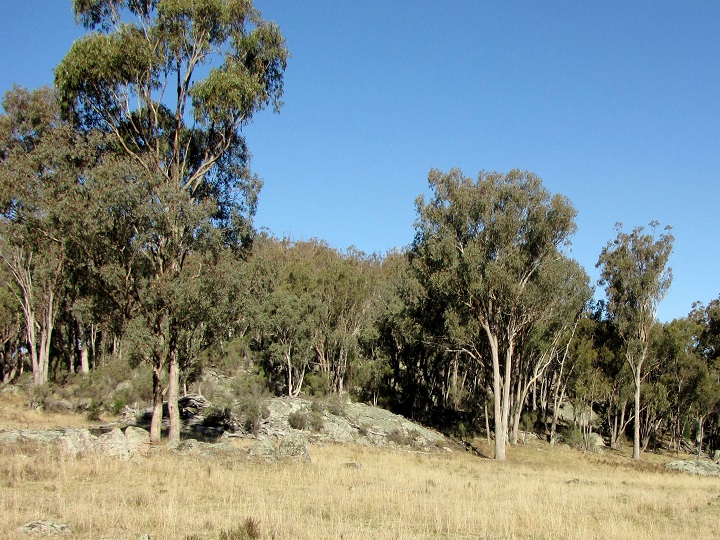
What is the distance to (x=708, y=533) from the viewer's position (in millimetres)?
12062

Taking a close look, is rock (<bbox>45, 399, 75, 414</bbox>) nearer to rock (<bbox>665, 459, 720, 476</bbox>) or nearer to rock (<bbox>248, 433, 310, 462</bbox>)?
rock (<bbox>248, 433, 310, 462</bbox>)

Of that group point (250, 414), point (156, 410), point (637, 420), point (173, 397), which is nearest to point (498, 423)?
point (250, 414)

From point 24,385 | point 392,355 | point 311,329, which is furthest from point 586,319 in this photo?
point 24,385

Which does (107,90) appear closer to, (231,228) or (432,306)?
(231,228)

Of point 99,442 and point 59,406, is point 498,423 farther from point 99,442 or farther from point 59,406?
point 59,406

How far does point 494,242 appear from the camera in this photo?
35469 mm

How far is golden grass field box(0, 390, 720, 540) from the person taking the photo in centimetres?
953

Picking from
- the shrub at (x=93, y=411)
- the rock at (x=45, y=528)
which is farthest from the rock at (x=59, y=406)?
the rock at (x=45, y=528)

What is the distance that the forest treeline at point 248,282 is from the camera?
24.0 m

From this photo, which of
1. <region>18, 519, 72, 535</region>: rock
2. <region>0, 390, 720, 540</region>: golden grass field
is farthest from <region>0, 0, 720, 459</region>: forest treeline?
<region>18, 519, 72, 535</region>: rock

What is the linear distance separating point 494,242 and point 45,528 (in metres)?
30.4

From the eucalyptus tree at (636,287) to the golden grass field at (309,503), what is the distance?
28609 mm

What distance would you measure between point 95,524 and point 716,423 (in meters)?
67.4

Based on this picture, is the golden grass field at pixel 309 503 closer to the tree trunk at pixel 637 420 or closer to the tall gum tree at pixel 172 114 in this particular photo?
the tall gum tree at pixel 172 114
